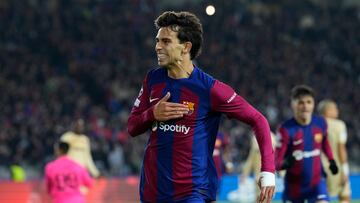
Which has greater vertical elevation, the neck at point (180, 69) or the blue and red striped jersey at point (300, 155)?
the neck at point (180, 69)

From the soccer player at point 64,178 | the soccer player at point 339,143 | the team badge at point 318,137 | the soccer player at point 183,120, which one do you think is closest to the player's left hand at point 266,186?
the soccer player at point 183,120

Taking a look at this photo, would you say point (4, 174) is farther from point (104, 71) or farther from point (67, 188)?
point (67, 188)

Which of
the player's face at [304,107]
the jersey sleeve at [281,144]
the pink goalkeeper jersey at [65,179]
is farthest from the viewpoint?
the pink goalkeeper jersey at [65,179]

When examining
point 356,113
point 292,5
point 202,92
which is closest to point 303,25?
point 292,5

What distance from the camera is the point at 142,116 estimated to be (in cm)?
661

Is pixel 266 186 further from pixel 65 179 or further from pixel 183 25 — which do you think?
pixel 65 179

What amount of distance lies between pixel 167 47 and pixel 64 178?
24.4ft

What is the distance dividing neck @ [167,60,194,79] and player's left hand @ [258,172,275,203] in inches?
34.8

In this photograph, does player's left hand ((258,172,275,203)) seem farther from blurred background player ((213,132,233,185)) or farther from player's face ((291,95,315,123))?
blurred background player ((213,132,233,185))

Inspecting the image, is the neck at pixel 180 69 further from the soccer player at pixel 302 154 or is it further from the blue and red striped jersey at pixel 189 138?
the soccer player at pixel 302 154

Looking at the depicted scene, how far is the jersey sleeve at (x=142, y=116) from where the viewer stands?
6.56 meters

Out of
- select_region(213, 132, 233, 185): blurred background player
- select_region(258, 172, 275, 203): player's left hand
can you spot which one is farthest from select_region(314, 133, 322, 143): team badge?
select_region(258, 172, 275, 203): player's left hand

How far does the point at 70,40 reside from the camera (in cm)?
2959

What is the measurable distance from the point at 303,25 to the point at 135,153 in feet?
36.6
